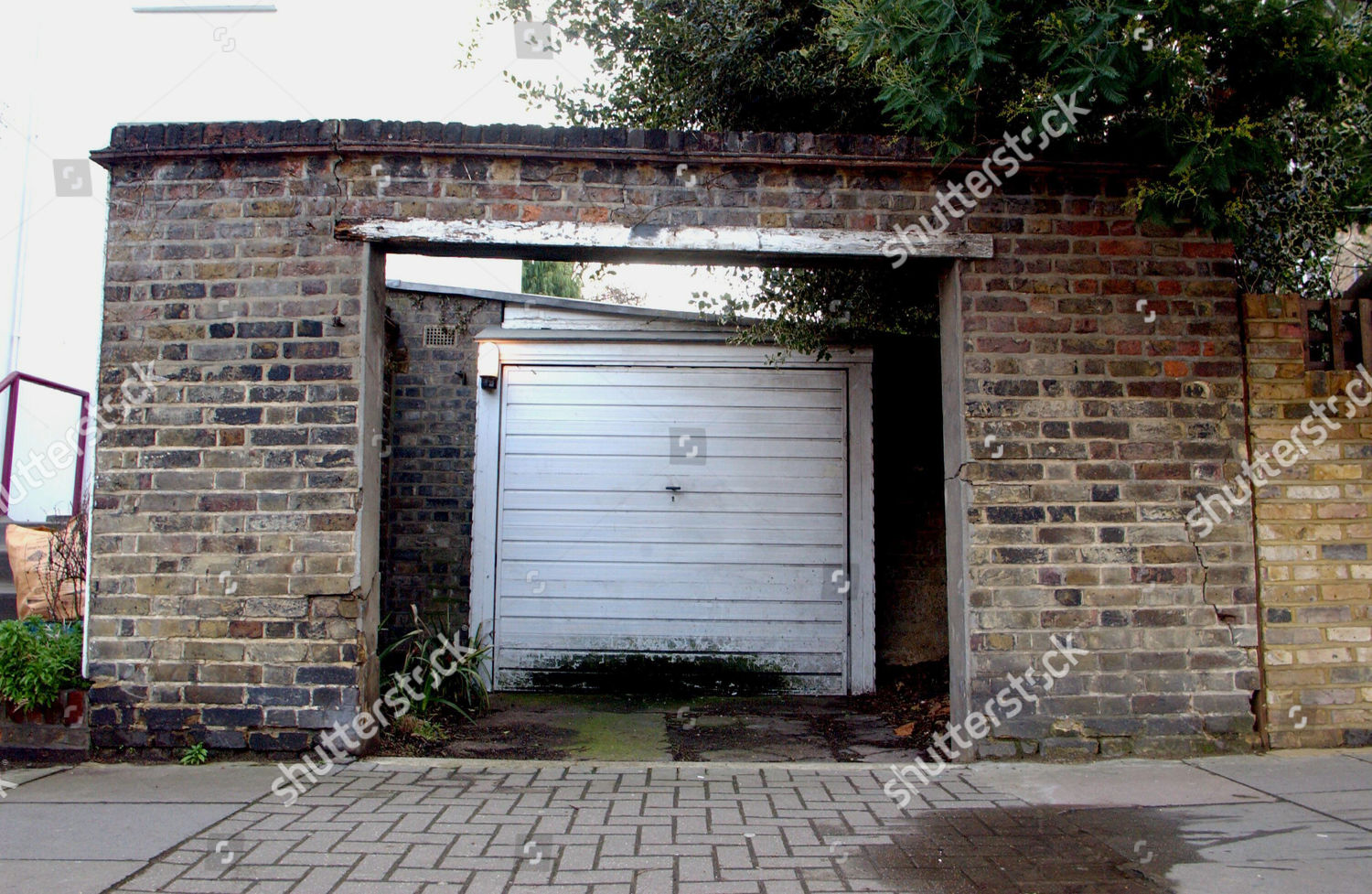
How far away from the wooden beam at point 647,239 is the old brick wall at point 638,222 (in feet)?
0.23

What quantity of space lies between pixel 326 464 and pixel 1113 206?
419 cm

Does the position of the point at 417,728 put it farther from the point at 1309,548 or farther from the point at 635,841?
the point at 1309,548

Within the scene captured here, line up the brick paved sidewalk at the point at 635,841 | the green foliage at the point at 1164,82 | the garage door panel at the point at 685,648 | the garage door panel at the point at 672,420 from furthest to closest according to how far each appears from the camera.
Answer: the garage door panel at the point at 672,420 → the garage door panel at the point at 685,648 → the green foliage at the point at 1164,82 → the brick paved sidewalk at the point at 635,841

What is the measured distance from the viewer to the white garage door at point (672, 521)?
677 cm

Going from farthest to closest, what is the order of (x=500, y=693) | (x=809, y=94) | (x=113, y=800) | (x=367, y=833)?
(x=500, y=693)
(x=809, y=94)
(x=113, y=800)
(x=367, y=833)

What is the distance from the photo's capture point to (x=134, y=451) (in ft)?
13.9

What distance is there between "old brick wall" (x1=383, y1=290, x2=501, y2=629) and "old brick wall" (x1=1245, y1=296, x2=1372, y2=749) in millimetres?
5597

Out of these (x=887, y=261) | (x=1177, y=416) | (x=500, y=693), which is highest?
(x=887, y=261)

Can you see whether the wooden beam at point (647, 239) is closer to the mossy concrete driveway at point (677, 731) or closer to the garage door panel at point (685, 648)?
the mossy concrete driveway at point (677, 731)

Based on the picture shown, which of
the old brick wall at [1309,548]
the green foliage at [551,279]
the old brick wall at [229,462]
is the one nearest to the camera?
the old brick wall at [229,462]

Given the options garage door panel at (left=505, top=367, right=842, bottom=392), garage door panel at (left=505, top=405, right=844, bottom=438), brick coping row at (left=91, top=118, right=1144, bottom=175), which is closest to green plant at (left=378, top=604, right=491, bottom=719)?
garage door panel at (left=505, top=405, right=844, bottom=438)

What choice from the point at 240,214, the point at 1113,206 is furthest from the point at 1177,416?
the point at 240,214

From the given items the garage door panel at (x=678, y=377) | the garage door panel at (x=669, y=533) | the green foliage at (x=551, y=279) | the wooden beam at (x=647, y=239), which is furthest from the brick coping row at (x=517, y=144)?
the green foliage at (x=551, y=279)

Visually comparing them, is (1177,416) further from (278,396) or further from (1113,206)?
(278,396)
